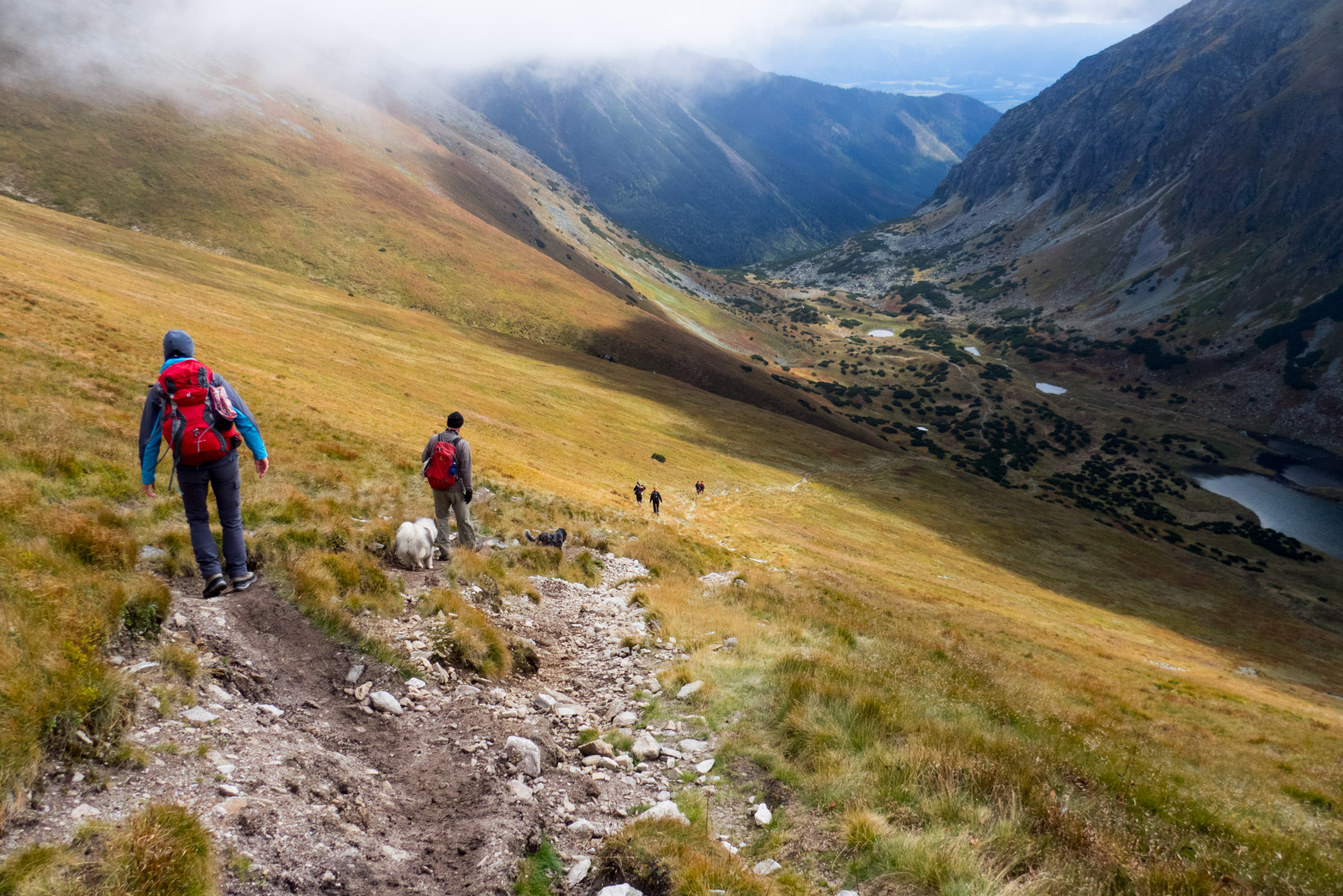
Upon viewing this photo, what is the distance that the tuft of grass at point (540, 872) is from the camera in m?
5.65

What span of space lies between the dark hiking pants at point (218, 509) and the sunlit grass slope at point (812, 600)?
36.3 inches

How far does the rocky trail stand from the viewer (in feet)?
17.5

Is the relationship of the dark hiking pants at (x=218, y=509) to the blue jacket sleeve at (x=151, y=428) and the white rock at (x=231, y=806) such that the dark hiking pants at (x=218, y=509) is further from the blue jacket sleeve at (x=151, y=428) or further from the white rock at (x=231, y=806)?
the white rock at (x=231, y=806)

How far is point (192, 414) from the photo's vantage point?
8.52 m

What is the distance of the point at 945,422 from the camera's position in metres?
143

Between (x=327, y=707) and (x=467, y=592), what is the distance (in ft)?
16.8

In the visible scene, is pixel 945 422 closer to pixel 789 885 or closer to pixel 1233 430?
pixel 1233 430

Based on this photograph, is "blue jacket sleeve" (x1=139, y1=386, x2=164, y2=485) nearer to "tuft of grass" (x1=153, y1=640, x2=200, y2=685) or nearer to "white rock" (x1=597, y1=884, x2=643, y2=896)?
"tuft of grass" (x1=153, y1=640, x2=200, y2=685)

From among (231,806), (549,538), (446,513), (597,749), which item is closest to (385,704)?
(231,806)

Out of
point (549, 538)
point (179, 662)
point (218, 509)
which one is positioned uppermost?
point (218, 509)

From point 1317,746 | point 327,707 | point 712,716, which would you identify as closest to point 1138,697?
point 1317,746

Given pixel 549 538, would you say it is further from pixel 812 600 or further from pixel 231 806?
pixel 231 806

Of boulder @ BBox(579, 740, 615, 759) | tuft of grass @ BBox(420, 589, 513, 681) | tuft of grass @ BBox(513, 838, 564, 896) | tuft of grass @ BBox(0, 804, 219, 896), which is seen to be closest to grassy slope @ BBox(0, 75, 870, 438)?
tuft of grass @ BBox(420, 589, 513, 681)

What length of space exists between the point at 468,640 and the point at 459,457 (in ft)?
16.6
